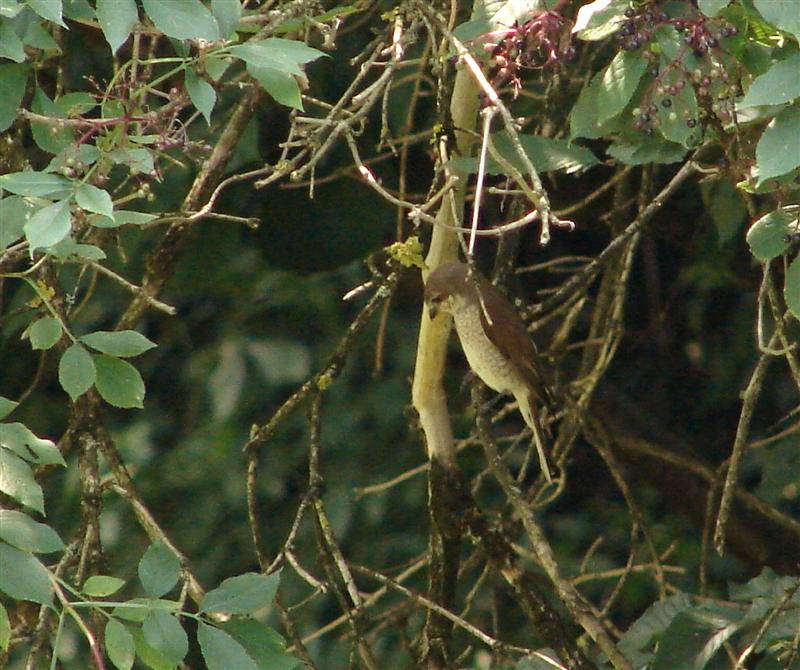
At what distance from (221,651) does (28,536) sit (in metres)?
0.33

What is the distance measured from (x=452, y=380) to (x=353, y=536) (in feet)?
1.88

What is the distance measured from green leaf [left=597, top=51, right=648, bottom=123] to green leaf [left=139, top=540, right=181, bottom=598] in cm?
95

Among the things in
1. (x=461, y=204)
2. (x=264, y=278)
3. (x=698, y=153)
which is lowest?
(x=264, y=278)

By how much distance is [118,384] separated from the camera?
6.86ft

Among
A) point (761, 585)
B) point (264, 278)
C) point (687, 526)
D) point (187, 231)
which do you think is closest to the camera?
point (761, 585)

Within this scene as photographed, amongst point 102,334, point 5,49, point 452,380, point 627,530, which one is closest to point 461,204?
point 102,334

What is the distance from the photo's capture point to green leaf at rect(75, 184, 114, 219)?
1.67 meters

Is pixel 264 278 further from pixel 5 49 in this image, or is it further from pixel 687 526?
pixel 5 49

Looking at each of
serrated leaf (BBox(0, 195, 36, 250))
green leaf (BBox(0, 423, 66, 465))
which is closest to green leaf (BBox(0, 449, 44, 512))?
green leaf (BBox(0, 423, 66, 465))

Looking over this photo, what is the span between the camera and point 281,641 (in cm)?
204

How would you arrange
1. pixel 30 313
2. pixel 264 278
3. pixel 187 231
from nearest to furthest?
1. pixel 187 231
2. pixel 30 313
3. pixel 264 278

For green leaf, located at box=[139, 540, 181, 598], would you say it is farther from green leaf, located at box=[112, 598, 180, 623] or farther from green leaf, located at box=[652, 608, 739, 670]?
green leaf, located at box=[652, 608, 739, 670]

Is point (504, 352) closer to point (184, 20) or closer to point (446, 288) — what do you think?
point (446, 288)

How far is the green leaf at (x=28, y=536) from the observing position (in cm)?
181
